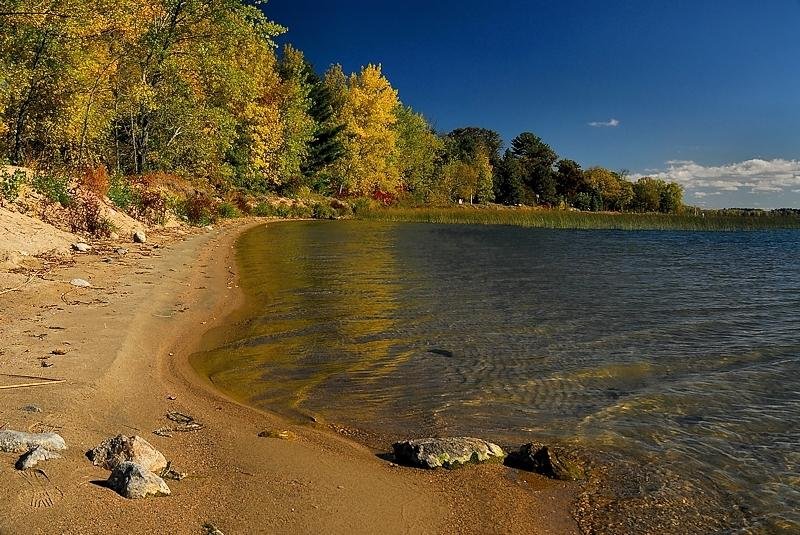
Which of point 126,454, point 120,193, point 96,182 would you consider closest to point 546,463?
point 126,454

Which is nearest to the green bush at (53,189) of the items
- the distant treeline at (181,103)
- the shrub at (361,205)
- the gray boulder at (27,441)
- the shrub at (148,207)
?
the distant treeline at (181,103)

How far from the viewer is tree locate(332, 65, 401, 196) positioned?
49938mm

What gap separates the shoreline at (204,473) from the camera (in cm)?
285

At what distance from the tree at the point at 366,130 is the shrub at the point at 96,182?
3460 centimetres

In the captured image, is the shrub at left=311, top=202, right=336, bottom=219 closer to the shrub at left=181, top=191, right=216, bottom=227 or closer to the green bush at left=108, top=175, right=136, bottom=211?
the shrub at left=181, top=191, right=216, bottom=227

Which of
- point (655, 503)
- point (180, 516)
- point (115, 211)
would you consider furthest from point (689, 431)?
point (115, 211)

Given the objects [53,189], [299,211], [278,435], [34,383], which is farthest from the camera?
[299,211]

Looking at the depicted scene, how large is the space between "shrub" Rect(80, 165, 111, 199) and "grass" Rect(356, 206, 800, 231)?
29150 millimetres

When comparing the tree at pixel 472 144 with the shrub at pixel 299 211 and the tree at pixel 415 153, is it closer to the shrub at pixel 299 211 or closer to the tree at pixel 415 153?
the tree at pixel 415 153

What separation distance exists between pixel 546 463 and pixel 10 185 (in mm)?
13675

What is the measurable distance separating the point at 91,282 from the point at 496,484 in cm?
798

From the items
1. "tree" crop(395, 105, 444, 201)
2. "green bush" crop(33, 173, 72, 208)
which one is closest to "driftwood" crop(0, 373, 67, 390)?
"green bush" crop(33, 173, 72, 208)

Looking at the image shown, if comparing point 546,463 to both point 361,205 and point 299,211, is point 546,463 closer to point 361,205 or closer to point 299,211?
point 299,211

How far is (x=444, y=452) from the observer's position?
3902 millimetres
